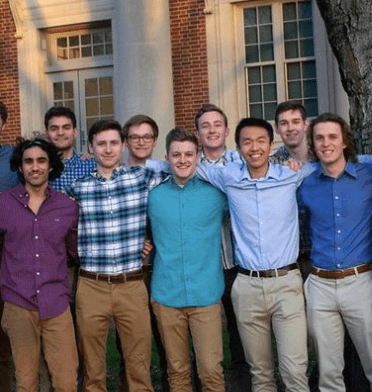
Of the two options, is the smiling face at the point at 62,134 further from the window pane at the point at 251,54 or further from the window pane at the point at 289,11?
the window pane at the point at 289,11

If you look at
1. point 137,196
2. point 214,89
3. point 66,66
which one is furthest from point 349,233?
point 66,66

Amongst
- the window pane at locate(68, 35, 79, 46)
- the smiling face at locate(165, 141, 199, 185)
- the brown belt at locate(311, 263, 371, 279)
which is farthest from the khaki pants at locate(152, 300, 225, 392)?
the window pane at locate(68, 35, 79, 46)

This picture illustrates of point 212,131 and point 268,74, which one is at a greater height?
point 268,74

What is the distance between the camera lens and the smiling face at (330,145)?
5172 millimetres

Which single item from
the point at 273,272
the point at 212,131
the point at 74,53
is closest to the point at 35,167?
the point at 212,131

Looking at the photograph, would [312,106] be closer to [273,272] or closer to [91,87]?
[91,87]

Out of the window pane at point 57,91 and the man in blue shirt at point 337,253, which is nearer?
the man in blue shirt at point 337,253

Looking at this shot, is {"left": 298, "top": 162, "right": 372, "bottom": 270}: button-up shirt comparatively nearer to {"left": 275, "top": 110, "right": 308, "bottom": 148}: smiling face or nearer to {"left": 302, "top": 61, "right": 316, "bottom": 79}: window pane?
{"left": 275, "top": 110, "right": 308, "bottom": 148}: smiling face

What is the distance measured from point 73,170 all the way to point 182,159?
108cm

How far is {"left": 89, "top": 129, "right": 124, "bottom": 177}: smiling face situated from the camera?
17.9ft

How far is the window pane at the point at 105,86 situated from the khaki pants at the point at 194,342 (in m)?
10.1

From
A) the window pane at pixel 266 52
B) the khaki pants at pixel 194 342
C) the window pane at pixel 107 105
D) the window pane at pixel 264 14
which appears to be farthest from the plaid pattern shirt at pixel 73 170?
the window pane at pixel 107 105

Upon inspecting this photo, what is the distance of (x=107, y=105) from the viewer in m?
15.1

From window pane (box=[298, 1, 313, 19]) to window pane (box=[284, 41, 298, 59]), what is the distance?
0.48 metres
